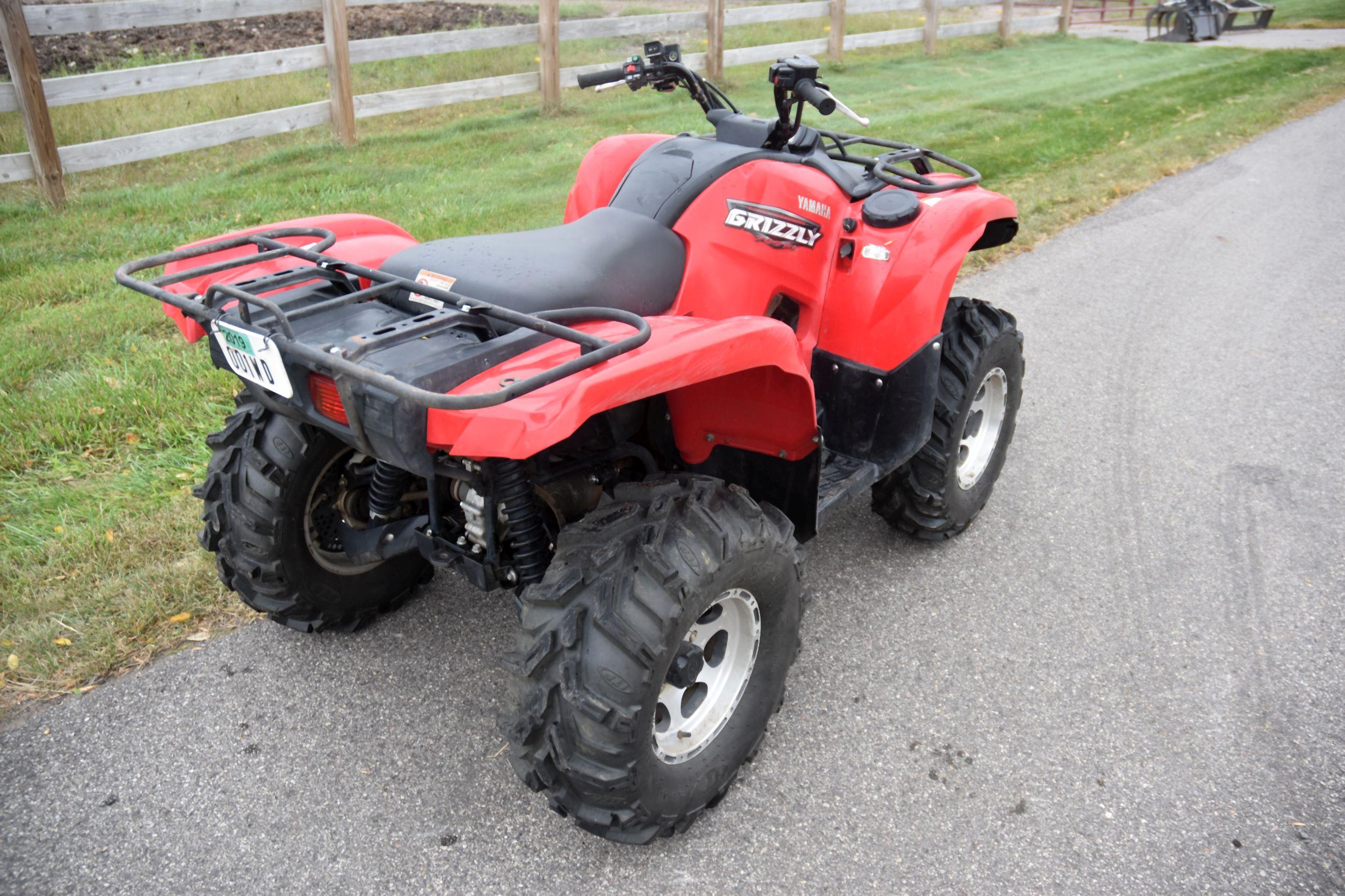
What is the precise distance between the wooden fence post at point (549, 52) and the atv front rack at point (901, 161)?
673 centimetres

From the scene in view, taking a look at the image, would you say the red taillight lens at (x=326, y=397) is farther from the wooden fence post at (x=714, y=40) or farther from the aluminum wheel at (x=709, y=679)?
the wooden fence post at (x=714, y=40)

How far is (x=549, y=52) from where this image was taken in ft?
31.5

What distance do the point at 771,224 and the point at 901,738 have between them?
1511mm

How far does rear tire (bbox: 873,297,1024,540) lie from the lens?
11.0 feet

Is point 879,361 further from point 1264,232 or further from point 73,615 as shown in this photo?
point 1264,232

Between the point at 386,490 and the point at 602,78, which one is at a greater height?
the point at 602,78

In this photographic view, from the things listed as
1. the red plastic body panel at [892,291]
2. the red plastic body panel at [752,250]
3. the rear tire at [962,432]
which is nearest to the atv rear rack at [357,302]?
the red plastic body panel at [752,250]

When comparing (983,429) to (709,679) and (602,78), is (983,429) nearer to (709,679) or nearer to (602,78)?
(709,679)

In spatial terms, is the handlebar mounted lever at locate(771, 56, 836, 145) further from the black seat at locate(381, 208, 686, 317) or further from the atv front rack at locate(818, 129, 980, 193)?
the black seat at locate(381, 208, 686, 317)

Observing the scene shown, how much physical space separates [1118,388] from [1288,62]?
Answer: 44.3ft

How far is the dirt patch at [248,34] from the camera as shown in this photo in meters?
10.5

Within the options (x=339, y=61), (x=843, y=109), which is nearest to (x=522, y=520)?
(x=843, y=109)

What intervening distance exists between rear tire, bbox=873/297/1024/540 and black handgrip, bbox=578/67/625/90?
1.42 meters

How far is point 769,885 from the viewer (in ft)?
7.57
